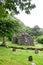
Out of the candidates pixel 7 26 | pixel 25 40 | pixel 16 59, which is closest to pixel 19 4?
pixel 16 59

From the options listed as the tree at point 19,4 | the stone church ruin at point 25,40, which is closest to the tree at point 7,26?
the stone church ruin at point 25,40

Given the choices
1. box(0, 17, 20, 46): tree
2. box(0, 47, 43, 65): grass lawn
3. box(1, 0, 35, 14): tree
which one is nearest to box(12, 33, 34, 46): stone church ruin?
box(0, 17, 20, 46): tree

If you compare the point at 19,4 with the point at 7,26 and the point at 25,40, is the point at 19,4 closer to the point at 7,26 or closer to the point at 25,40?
the point at 7,26

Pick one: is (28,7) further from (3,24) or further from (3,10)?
(3,24)

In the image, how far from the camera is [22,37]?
5694 cm

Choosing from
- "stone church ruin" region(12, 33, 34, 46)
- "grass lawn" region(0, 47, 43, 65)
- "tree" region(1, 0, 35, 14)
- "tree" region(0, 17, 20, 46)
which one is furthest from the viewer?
"stone church ruin" region(12, 33, 34, 46)

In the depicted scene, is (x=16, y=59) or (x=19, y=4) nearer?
(x=19, y=4)

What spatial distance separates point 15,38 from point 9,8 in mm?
42278

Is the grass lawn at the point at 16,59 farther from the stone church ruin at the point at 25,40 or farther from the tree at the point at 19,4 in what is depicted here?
the stone church ruin at the point at 25,40

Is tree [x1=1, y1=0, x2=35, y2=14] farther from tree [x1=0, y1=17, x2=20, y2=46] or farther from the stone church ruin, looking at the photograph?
the stone church ruin

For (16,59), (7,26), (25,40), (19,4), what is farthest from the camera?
(25,40)

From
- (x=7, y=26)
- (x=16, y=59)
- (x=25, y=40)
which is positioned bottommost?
(x=16, y=59)

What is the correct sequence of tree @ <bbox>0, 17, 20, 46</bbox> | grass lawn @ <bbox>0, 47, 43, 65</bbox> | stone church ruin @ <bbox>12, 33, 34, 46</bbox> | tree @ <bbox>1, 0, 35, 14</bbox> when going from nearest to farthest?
tree @ <bbox>1, 0, 35, 14</bbox>
grass lawn @ <bbox>0, 47, 43, 65</bbox>
tree @ <bbox>0, 17, 20, 46</bbox>
stone church ruin @ <bbox>12, 33, 34, 46</bbox>

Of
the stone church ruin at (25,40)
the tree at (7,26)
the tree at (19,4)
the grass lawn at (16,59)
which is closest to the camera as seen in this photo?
the tree at (19,4)
